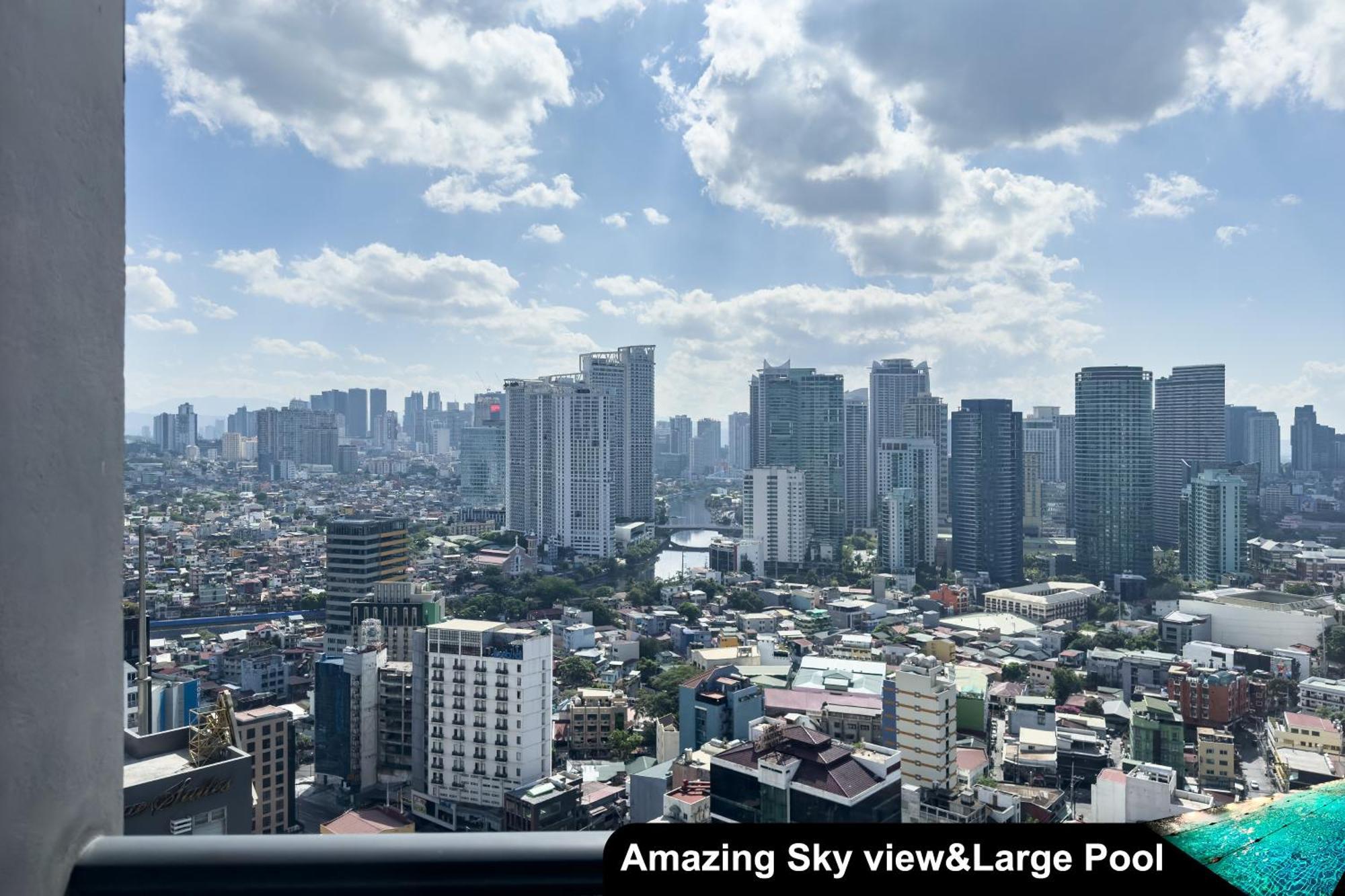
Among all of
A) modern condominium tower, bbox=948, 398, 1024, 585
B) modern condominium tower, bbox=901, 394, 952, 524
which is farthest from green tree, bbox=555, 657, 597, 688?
modern condominium tower, bbox=901, 394, 952, 524

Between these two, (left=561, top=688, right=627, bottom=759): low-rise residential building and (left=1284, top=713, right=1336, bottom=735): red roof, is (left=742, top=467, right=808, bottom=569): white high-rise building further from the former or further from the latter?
(left=1284, top=713, right=1336, bottom=735): red roof

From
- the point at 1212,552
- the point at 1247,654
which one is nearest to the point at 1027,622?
the point at 1247,654

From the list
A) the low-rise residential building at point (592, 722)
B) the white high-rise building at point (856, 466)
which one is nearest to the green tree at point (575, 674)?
the low-rise residential building at point (592, 722)

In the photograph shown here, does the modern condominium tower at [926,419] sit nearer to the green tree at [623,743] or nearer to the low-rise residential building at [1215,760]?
the low-rise residential building at [1215,760]

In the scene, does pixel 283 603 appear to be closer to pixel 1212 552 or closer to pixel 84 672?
pixel 84 672

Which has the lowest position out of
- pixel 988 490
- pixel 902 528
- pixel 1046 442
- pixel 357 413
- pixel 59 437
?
pixel 902 528

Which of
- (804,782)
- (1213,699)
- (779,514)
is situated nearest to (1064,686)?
(1213,699)

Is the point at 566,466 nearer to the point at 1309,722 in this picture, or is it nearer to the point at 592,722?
the point at 592,722
